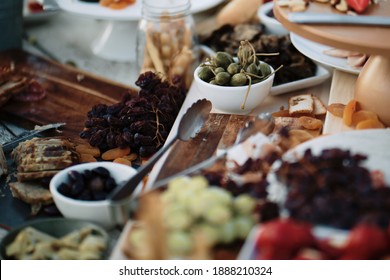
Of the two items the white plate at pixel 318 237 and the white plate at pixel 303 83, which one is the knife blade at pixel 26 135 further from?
the white plate at pixel 318 237

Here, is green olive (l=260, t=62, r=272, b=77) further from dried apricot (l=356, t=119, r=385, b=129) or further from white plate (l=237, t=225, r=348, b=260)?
white plate (l=237, t=225, r=348, b=260)

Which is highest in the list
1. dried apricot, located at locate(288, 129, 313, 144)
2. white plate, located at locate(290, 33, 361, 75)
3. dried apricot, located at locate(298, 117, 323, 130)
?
dried apricot, located at locate(288, 129, 313, 144)

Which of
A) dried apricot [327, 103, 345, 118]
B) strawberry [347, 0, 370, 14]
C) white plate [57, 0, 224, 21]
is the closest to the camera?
strawberry [347, 0, 370, 14]

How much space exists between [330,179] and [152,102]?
52 centimetres

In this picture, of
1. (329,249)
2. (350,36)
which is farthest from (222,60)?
(329,249)

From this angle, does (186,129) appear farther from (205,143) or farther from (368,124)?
(368,124)

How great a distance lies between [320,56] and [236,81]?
0.25m

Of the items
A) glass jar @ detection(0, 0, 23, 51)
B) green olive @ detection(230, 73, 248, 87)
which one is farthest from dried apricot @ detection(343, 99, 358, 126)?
glass jar @ detection(0, 0, 23, 51)

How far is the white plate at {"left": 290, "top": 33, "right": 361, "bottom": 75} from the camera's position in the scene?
1.30 metres

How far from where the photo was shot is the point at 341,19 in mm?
960

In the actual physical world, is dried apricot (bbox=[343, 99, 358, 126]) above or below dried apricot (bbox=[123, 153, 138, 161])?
above

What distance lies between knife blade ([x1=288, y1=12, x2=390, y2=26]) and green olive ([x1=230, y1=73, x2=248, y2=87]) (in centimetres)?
25

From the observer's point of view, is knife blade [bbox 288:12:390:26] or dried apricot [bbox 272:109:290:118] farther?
dried apricot [bbox 272:109:290:118]
